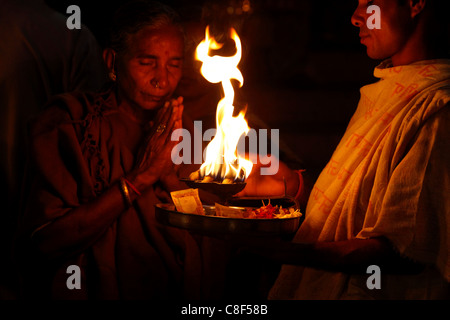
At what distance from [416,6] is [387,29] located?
7.0 inches

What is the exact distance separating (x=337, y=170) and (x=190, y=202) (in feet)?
→ 3.14

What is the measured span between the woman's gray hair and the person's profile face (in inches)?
42.9

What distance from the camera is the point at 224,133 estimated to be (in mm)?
2752

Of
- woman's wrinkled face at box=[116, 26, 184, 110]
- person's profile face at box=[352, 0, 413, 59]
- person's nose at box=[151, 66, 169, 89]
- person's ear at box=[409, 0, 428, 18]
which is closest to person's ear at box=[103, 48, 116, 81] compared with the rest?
woman's wrinkled face at box=[116, 26, 184, 110]

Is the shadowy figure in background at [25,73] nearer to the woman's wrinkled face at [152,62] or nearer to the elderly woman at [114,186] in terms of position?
the elderly woman at [114,186]

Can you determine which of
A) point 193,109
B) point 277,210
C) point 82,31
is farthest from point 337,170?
point 82,31

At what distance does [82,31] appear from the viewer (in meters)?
4.39

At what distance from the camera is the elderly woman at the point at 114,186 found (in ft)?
9.78

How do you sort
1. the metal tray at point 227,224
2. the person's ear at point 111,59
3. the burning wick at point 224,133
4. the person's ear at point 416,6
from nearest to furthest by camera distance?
the metal tray at point 227,224 < the burning wick at point 224,133 < the person's ear at point 416,6 < the person's ear at point 111,59

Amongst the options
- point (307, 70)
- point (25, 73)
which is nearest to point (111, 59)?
point (25, 73)

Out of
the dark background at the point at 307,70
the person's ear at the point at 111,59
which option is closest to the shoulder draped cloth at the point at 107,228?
the person's ear at the point at 111,59

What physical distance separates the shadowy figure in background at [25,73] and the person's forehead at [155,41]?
4.00 ft

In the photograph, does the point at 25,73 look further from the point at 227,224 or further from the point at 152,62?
the point at 227,224
